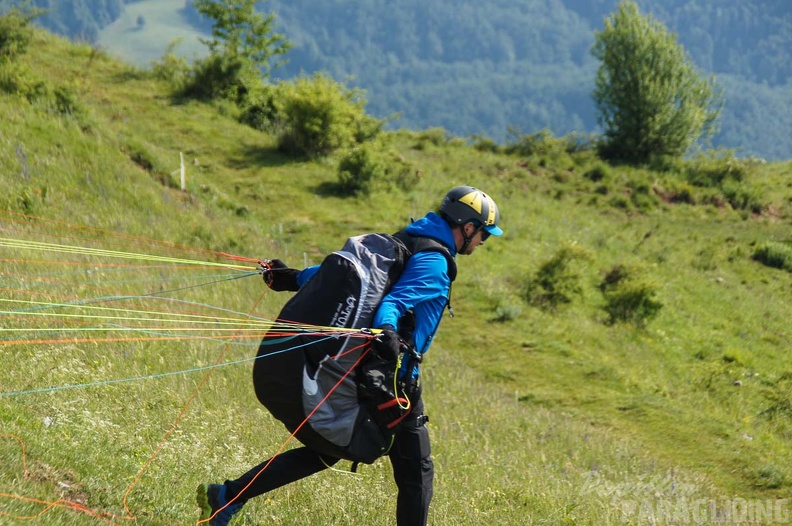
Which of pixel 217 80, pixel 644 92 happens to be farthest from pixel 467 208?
pixel 644 92

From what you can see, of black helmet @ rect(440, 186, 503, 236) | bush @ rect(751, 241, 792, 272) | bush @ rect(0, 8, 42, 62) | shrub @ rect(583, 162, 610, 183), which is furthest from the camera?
shrub @ rect(583, 162, 610, 183)

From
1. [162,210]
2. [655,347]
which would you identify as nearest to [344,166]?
[162,210]

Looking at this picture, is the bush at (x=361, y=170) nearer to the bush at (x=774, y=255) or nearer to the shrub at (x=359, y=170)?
the shrub at (x=359, y=170)

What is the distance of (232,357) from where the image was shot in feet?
28.2

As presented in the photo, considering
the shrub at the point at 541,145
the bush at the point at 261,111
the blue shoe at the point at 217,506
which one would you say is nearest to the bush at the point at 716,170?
the shrub at the point at 541,145

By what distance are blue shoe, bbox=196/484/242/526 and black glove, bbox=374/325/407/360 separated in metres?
1.45

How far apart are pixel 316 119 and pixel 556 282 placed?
10220 mm

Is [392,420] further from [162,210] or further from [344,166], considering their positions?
[344,166]

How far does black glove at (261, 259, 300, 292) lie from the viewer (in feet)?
17.9

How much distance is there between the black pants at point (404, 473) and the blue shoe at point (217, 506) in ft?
0.15

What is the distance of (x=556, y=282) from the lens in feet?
57.6

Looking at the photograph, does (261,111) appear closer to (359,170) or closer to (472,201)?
(359,170)

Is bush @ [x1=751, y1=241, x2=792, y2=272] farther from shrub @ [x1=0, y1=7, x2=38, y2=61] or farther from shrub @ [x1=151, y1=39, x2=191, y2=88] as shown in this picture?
shrub @ [x1=0, y1=7, x2=38, y2=61]

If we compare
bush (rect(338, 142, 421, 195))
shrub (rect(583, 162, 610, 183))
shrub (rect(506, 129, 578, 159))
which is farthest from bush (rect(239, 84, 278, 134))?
shrub (rect(583, 162, 610, 183))
